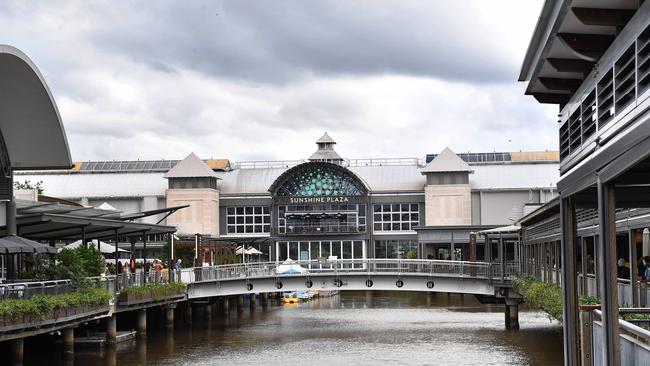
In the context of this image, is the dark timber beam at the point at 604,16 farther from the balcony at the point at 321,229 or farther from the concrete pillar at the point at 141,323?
the balcony at the point at 321,229

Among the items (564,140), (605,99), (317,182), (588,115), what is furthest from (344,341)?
(317,182)

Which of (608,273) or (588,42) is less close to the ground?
(588,42)

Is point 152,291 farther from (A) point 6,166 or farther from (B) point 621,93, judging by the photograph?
(B) point 621,93

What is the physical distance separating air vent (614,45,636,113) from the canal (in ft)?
95.6

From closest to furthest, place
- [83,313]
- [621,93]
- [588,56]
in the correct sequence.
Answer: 1. [621,93]
2. [588,56]
3. [83,313]

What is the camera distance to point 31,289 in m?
32.1

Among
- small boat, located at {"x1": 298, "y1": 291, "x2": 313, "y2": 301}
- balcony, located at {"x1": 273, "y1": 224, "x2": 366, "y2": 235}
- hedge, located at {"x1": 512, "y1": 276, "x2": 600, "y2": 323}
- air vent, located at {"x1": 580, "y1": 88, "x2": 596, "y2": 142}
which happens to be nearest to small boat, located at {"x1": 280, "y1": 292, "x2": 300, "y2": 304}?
small boat, located at {"x1": 298, "y1": 291, "x2": 313, "y2": 301}

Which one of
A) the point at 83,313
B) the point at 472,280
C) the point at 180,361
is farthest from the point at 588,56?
the point at 472,280

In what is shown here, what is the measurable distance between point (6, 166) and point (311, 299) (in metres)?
52.3

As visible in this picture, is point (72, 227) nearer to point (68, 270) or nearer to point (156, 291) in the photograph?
point (68, 270)

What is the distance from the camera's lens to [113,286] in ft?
146

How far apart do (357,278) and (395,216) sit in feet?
131

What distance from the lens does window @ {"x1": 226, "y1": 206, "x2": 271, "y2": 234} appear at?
317ft

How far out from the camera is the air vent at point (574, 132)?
13875 mm
